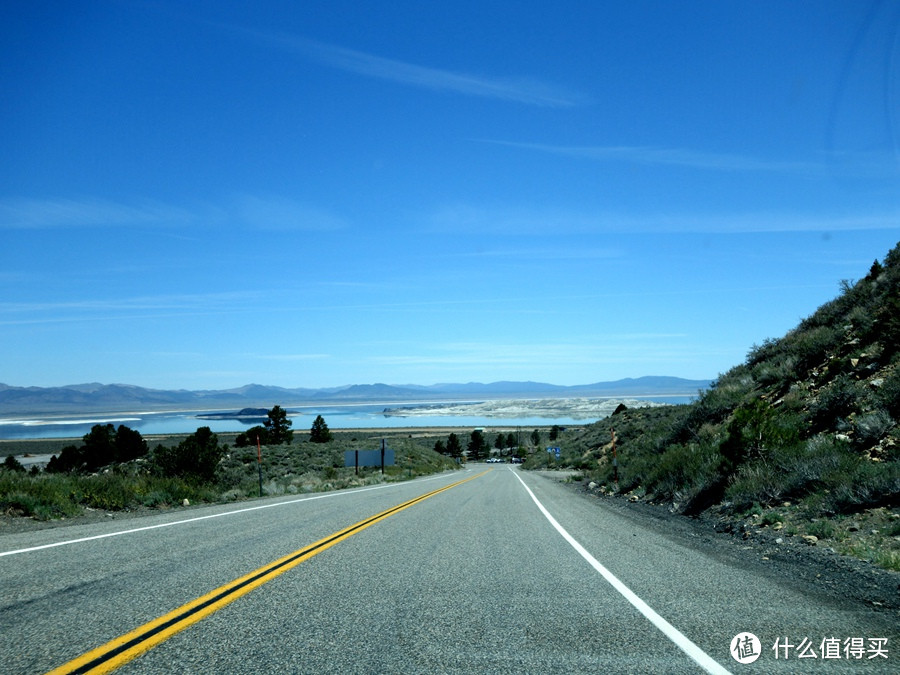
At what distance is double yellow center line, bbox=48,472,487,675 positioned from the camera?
4391 millimetres

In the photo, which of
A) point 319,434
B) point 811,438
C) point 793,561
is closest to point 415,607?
point 793,561

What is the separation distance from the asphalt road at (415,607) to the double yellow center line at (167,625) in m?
0.05

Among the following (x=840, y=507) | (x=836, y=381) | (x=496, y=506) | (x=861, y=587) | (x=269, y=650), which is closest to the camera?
(x=269, y=650)

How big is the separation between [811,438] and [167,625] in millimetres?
13855

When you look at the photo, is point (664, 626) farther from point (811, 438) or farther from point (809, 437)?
point (809, 437)

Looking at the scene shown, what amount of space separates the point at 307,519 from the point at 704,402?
50.3ft

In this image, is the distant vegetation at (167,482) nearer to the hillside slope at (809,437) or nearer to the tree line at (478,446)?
the hillside slope at (809,437)

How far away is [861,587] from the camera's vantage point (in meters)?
7.06

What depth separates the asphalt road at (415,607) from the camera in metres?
4.63

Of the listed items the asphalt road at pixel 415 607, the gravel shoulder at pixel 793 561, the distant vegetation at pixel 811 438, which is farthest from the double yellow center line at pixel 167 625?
the distant vegetation at pixel 811 438

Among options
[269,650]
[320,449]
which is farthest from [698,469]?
[320,449]

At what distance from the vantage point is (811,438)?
14.5 metres

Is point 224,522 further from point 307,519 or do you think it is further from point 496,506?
point 496,506

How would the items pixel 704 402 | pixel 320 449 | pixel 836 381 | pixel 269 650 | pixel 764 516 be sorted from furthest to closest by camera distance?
pixel 320 449 < pixel 704 402 < pixel 836 381 < pixel 764 516 < pixel 269 650
